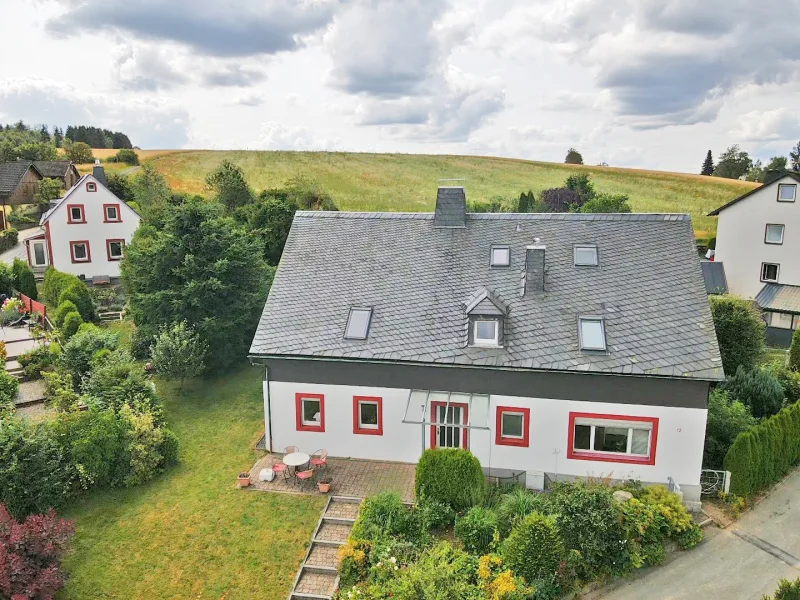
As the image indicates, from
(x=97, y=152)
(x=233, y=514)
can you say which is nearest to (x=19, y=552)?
(x=233, y=514)

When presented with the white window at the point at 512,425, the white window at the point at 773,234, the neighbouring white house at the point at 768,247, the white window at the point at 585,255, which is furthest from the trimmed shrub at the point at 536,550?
the white window at the point at 773,234

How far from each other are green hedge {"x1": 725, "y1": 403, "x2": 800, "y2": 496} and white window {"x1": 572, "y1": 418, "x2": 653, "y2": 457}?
2.88 metres

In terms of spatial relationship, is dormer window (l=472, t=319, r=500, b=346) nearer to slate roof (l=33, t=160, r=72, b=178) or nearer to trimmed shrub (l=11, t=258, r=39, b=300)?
trimmed shrub (l=11, t=258, r=39, b=300)

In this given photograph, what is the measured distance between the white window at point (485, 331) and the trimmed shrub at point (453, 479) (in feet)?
13.6

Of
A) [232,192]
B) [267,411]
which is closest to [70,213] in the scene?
[232,192]

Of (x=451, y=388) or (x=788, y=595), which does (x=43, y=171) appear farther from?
(x=788, y=595)

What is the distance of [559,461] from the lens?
20.0 metres

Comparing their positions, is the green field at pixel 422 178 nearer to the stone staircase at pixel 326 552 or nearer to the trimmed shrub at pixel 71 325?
the trimmed shrub at pixel 71 325

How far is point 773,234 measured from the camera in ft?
143

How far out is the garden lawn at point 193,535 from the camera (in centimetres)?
1582

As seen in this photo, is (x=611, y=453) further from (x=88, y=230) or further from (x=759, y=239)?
(x=88, y=230)

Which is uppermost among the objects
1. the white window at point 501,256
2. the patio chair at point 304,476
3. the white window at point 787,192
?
the white window at point 787,192

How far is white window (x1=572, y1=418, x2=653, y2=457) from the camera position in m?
19.5

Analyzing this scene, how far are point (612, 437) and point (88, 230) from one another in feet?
150
